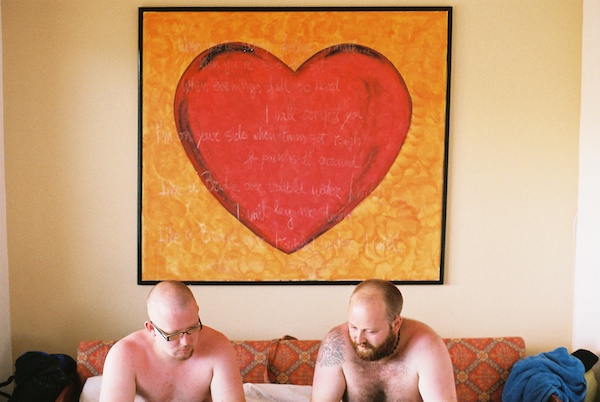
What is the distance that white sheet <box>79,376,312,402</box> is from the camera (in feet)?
9.47

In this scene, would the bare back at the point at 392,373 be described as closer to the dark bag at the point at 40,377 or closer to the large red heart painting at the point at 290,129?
the large red heart painting at the point at 290,129

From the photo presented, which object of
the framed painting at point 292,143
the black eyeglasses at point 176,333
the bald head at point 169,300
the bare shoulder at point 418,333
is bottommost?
the bare shoulder at point 418,333

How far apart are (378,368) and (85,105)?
199 centimetres

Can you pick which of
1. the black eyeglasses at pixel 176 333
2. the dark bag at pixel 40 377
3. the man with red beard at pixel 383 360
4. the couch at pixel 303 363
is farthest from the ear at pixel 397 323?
the dark bag at pixel 40 377

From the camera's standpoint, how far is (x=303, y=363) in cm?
313

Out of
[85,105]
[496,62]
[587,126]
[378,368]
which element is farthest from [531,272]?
[85,105]

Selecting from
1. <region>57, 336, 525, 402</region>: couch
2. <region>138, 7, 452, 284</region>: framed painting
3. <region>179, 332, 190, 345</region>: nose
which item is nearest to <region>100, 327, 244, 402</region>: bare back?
<region>179, 332, 190, 345</region>: nose

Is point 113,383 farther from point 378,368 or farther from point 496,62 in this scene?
point 496,62

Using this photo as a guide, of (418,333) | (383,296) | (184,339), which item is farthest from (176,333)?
(418,333)

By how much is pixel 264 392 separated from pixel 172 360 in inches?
26.8

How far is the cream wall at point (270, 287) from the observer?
328 cm

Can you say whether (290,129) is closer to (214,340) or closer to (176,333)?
(214,340)

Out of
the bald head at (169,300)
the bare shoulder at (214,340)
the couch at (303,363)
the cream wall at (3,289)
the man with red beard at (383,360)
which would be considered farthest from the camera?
the cream wall at (3,289)

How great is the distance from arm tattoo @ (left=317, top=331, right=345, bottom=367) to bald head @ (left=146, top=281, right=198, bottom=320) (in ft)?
1.93
